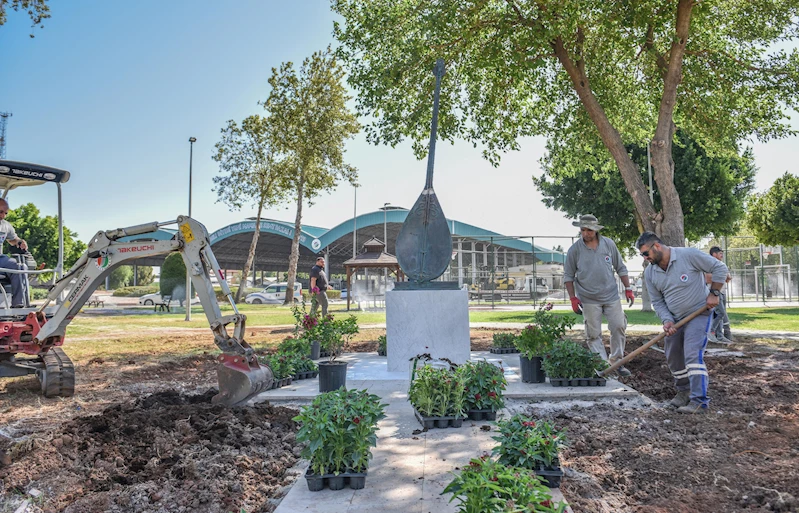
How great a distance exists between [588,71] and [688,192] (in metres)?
10.0

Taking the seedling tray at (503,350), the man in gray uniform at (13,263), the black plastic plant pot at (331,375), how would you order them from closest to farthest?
the black plastic plant pot at (331,375) → the man in gray uniform at (13,263) → the seedling tray at (503,350)

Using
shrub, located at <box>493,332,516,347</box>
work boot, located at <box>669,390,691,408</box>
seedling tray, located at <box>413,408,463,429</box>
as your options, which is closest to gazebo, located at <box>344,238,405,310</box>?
shrub, located at <box>493,332,516,347</box>

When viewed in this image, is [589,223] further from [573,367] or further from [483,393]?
[483,393]

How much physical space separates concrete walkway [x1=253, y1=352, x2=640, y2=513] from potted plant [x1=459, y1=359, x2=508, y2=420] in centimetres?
11

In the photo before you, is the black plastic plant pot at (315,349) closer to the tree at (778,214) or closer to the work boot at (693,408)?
the work boot at (693,408)

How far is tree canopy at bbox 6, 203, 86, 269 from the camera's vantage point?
3406cm

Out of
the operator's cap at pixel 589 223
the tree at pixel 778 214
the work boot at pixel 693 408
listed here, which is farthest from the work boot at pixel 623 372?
the tree at pixel 778 214

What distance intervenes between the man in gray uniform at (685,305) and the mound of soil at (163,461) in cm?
380

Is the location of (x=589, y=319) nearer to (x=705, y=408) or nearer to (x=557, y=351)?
(x=557, y=351)

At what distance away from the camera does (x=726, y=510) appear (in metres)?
2.94

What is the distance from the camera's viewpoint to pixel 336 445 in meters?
3.25


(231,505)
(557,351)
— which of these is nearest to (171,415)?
(231,505)

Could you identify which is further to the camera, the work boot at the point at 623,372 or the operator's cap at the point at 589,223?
the work boot at the point at 623,372

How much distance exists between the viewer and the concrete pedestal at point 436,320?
6746mm
